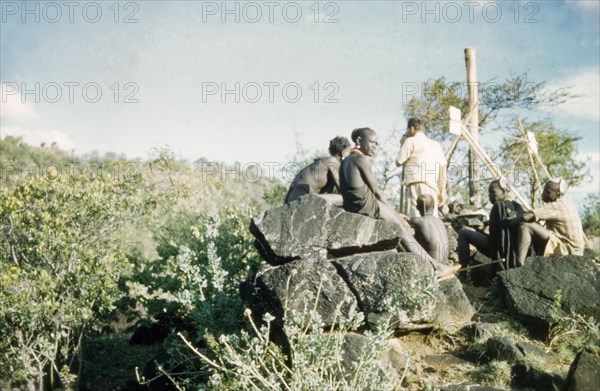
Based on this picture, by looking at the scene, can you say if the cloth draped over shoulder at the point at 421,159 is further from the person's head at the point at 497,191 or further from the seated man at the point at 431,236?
the seated man at the point at 431,236

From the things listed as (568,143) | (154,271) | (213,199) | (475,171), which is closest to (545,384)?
(154,271)

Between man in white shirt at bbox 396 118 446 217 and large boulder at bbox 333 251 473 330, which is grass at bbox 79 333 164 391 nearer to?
large boulder at bbox 333 251 473 330

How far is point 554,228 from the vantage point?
7.62m

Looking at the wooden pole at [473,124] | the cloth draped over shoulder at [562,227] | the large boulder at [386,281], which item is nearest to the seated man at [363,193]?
the large boulder at [386,281]

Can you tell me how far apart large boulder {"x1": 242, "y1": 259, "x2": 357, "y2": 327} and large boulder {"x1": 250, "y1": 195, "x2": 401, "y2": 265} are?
50 cm

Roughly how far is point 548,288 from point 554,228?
1.71 m

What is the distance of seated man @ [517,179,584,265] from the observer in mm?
7422

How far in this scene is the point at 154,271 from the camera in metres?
8.19

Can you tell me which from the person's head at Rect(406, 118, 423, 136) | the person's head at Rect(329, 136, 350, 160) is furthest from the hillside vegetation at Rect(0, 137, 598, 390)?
the person's head at Rect(406, 118, 423, 136)

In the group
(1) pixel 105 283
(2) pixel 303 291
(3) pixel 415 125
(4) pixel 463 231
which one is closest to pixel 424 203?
(4) pixel 463 231

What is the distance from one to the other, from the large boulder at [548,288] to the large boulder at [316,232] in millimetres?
1455

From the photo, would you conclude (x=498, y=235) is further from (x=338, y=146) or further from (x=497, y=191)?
Answer: (x=338, y=146)

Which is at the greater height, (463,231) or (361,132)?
(361,132)

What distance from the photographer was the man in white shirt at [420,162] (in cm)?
901
